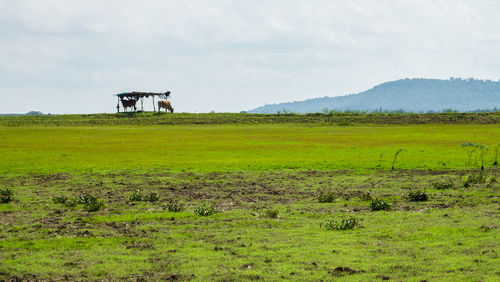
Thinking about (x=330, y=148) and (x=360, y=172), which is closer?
(x=360, y=172)

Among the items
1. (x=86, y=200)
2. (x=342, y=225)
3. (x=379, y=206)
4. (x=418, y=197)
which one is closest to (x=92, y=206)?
(x=86, y=200)

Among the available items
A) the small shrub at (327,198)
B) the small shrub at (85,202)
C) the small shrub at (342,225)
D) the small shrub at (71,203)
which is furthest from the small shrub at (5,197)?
the small shrub at (342,225)

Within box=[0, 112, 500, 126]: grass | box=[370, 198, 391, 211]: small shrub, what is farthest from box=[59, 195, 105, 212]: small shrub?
box=[0, 112, 500, 126]: grass

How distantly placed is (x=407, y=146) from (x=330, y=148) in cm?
816

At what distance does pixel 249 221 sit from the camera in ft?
63.6

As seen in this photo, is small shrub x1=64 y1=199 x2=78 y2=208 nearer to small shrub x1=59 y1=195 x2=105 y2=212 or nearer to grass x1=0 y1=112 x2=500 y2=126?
small shrub x1=59 y1=195 x2=105 y2=212

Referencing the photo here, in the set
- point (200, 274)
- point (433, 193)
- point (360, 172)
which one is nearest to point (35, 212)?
point (200, 274)

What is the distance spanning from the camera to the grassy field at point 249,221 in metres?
A: 13.3

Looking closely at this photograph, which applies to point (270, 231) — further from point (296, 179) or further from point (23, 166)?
point (23, 166)

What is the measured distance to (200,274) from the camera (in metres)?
12.9

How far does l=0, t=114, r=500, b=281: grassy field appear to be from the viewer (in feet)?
43.6

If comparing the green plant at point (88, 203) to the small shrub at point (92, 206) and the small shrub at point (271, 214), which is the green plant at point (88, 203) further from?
the small shrub at point (271, 214)

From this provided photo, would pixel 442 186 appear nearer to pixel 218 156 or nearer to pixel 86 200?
pixel 86 200

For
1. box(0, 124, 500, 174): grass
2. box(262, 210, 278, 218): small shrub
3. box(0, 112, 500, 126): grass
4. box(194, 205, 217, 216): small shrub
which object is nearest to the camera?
box(262, 210, 278, 218): small shrub
